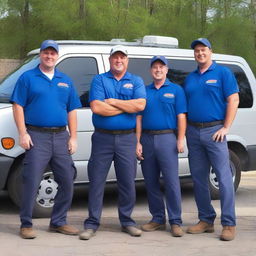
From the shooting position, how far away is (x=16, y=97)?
527 cm

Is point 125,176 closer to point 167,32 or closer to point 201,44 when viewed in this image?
point 201,44

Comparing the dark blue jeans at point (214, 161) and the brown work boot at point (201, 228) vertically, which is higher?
the dark blue jeans at point (214, 161)

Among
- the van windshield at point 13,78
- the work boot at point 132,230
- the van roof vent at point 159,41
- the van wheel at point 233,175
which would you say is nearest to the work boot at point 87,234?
the work boot at point 132,230

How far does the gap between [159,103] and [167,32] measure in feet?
52.8

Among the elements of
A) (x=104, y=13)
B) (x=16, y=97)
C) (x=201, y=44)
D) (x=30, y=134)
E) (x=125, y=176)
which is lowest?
(x=125, y=176)

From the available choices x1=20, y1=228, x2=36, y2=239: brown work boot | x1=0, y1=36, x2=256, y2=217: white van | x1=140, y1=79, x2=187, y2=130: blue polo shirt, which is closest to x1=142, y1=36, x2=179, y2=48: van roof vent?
x1=0, y1=36, x2=256, y2=217: white van

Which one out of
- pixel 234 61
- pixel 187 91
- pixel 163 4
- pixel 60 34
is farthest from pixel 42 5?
pixel 187 91

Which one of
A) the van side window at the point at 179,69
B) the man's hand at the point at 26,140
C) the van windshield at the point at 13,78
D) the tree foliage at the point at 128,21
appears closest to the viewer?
the man's hand at the point at 26,140

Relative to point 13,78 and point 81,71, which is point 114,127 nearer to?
point 81,71

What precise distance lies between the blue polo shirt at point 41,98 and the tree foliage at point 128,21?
13.8 m

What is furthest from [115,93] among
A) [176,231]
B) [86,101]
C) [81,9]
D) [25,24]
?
[25,24]

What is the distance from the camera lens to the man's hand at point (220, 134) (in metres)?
5.46

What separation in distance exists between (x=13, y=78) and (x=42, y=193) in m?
1.40

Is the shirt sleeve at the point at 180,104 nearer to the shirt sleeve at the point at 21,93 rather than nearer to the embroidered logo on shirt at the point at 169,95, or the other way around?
the embroidered logo on shirt at the point at 169,95
